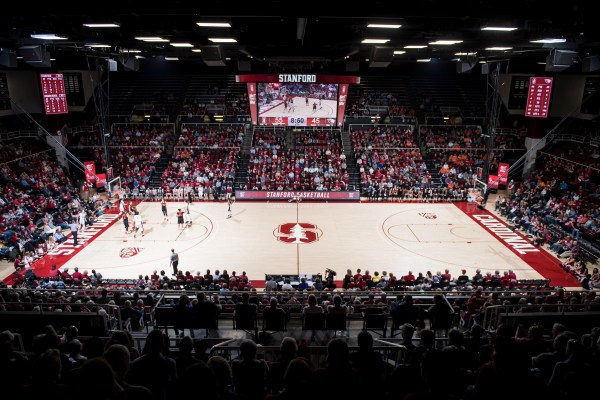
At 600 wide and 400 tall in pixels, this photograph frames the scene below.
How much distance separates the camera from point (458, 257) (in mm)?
20141

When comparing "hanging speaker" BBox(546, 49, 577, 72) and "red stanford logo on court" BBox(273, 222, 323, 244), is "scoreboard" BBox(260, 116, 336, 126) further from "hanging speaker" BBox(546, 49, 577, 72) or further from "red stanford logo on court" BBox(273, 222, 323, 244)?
"hanging speaker" BBox(546, 49, 577, 72)

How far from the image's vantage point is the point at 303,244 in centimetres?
2147

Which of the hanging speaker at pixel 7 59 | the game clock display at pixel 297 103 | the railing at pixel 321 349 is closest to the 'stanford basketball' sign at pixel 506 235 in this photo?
the game clock display at pixel 297 103

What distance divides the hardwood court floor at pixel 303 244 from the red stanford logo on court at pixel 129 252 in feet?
0.16

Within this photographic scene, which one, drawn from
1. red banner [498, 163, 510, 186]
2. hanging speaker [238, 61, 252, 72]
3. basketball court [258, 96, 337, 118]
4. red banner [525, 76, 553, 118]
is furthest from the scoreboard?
red banner [525, 76, 553, 118]

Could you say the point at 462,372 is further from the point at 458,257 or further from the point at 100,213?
the point at 100,213

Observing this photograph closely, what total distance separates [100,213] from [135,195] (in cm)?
431

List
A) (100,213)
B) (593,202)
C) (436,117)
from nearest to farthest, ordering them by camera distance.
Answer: (593,202) < (100,213) < (436,117)

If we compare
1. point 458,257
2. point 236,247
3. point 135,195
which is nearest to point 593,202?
point 458,257

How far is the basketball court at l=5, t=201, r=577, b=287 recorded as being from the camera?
62.1 feet

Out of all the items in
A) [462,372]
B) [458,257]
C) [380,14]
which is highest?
[380,14]

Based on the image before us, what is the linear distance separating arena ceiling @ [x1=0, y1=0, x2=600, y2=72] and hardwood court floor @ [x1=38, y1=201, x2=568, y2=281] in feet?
29.5

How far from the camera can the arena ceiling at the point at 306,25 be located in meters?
8.06

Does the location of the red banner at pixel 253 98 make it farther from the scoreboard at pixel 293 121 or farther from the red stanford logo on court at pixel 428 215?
the red stanford logo on court at pixel 428 215
